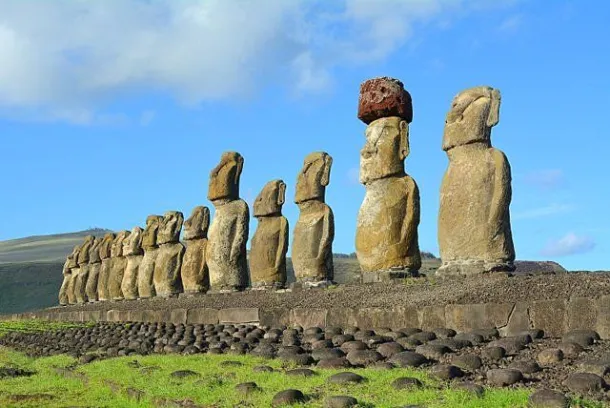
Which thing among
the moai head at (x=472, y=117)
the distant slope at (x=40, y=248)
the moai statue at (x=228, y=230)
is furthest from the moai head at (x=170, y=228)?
the distant slope at (x=40, y=248)

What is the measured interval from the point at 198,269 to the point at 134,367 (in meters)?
10.8

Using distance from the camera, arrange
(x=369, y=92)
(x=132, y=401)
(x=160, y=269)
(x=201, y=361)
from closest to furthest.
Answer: (x=132, y=401), (x=201, y=361), (x=369, y=92), (x=160, y=269)

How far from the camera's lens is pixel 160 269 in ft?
65.1

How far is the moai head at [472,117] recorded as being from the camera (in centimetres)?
1055

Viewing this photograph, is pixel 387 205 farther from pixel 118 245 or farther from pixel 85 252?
pixel 85 252

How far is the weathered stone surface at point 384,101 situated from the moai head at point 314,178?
195 cm

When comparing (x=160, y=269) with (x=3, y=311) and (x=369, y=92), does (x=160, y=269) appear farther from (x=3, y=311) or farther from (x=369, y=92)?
(x=3, y=311)

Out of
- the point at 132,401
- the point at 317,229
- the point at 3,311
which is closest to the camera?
the point at 132,401

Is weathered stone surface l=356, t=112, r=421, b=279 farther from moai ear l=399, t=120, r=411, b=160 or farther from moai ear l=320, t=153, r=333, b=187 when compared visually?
moai ear l=320, t=153, r=333, b=187

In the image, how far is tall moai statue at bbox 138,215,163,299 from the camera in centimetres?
2089

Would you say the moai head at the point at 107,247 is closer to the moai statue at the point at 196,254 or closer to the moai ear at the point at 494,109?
the moai statue at the point at 196,254

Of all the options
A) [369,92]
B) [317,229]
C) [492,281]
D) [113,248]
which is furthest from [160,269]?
[492,281]

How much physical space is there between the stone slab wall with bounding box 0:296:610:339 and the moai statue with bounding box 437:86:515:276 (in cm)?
192

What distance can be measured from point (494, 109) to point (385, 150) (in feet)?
6.36
